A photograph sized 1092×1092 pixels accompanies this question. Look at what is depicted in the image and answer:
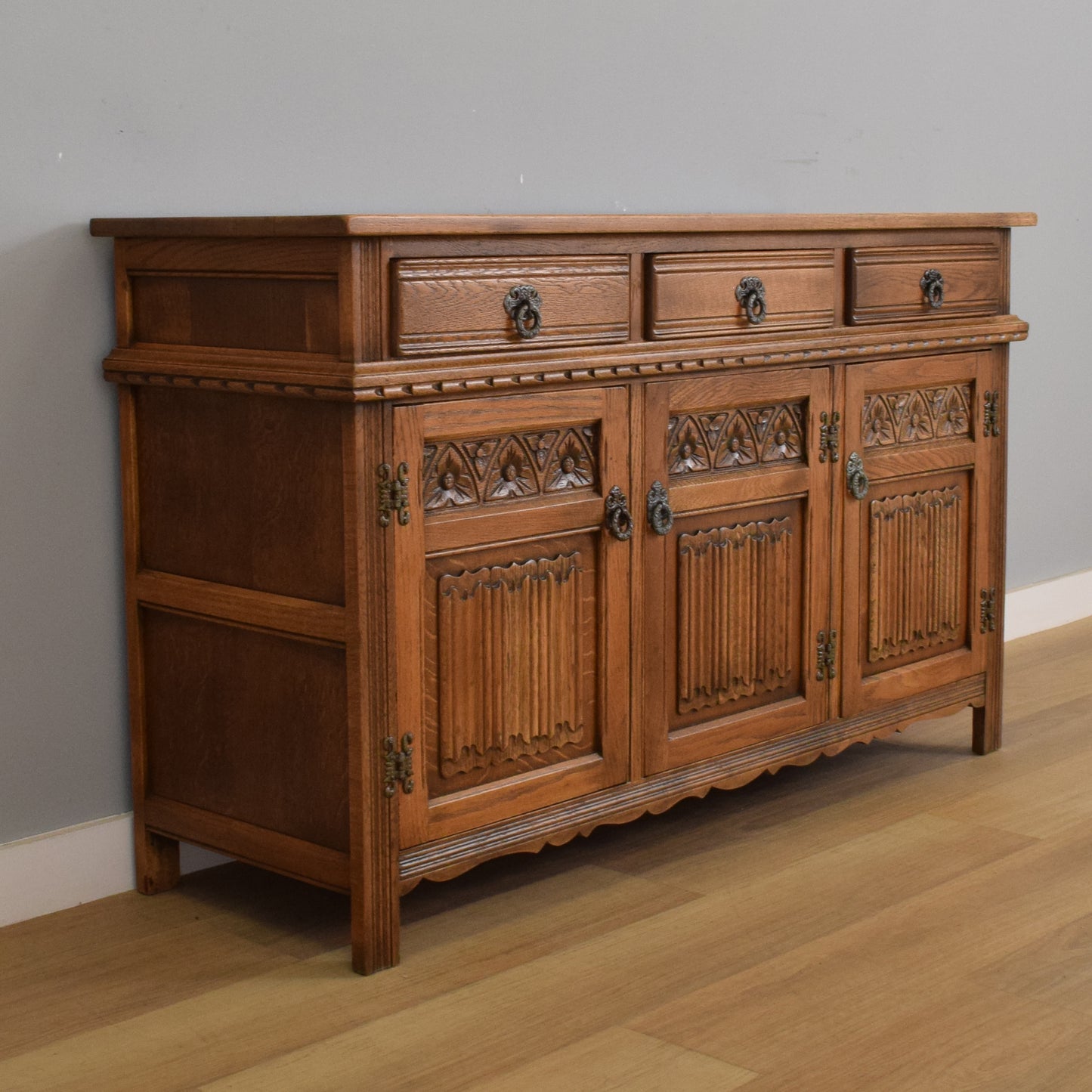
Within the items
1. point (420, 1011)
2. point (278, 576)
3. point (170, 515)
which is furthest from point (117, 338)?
point (420, 1011)

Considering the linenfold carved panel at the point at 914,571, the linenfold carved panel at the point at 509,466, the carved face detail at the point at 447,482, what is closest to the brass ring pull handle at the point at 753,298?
the linenfold carved panel at the point at 509,466

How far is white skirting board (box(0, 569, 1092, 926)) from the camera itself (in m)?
2.23

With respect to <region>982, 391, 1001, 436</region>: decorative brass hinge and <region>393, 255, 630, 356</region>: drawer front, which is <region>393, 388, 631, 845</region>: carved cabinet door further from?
<region>982, 391, 1001, 436</region>: decorative brass hinge

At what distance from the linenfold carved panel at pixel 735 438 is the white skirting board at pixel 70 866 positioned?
937 millimetres

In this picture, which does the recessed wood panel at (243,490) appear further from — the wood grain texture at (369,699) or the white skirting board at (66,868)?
the white skirting board at (66,868)

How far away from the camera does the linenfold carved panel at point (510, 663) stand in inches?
83.2

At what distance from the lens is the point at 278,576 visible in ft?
6.89

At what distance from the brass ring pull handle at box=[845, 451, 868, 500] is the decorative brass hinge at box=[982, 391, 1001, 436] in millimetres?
377

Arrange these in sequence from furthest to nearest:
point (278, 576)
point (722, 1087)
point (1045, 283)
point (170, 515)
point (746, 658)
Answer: point (1045, 283), point (746, 658), point (170, 515), point (278, 576), point (722, 1087)

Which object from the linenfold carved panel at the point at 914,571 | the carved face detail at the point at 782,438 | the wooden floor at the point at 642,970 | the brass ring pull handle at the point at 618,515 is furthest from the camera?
the linenfold carved panel at the point at 914,571

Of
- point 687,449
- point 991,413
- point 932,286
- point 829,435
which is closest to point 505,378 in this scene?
point 687,449

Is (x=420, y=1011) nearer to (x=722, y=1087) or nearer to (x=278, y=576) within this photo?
(x=722, y=1087)

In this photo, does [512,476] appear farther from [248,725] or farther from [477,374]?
[248,725]

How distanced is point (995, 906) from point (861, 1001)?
0.40m
